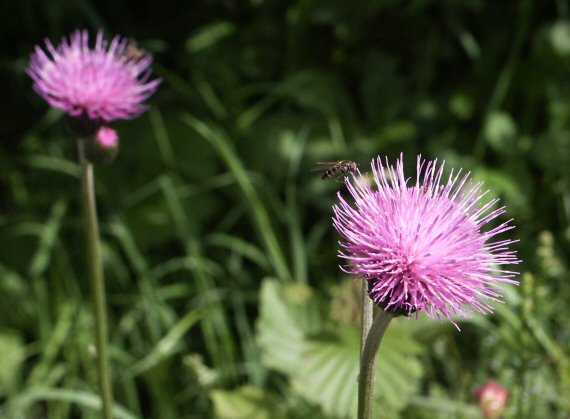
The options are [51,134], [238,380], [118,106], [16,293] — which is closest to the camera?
[118,106]

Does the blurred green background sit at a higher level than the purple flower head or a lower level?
higher

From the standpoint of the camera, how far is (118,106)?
2.08 meters

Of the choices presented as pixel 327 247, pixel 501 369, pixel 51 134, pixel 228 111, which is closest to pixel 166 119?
pixel 228 111

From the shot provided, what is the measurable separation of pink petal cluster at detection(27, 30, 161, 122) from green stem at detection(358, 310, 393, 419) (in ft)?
3.37

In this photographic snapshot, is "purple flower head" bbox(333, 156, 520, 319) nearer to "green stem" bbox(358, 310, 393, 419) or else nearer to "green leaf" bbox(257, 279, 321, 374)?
"green stem" bbox(358, 310, 393, 419)

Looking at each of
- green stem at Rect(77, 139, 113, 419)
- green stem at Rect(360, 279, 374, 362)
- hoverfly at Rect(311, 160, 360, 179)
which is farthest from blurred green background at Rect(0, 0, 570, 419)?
green stem at Rect(360, 279, 374, 362)

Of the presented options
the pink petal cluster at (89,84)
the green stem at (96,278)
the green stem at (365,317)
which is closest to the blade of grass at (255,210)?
the pink petal cluster at (89,84)

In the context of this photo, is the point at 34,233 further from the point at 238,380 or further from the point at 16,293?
the point at 238,380

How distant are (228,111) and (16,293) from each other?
126 cm

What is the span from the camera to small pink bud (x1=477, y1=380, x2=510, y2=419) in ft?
7.22

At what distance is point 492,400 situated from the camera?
2.22 metres

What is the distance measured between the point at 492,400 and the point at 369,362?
1.06 m

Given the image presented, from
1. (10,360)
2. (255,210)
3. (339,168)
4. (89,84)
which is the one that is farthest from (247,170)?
(339,168)

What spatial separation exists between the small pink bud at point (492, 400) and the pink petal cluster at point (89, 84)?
1.31 m
